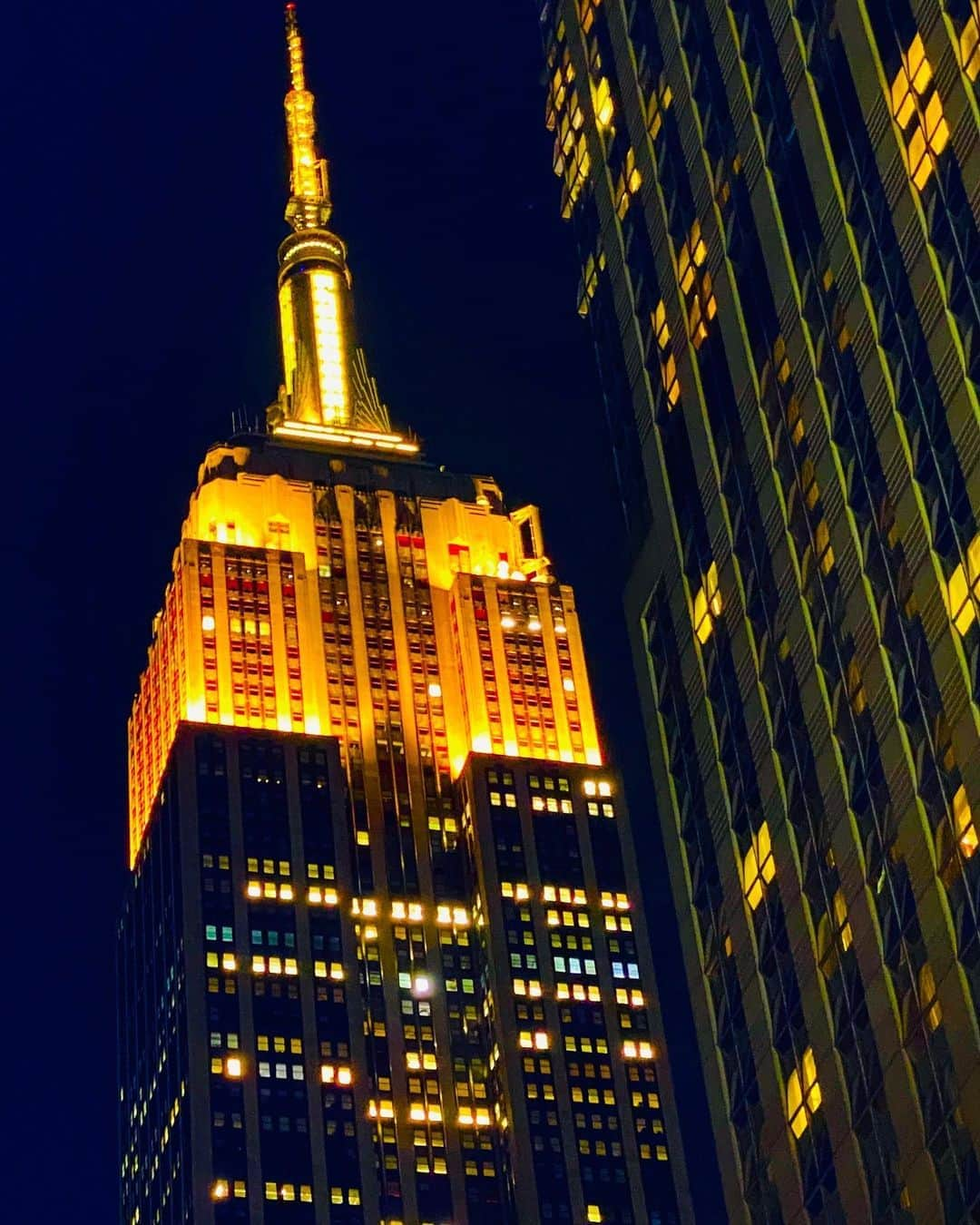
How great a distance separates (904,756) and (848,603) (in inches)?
263

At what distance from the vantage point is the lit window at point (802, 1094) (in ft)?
293

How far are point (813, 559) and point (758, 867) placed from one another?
35.6 feet

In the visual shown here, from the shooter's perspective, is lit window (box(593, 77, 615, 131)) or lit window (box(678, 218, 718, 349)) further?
lit window (box(593, 77, 615, 131))

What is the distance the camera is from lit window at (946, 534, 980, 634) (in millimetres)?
80625

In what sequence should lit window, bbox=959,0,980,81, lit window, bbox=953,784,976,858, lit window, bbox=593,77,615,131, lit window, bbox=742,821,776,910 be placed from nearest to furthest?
lit window, bbox=953,784,976,858 < lit window, bbox=959,0,980,81 < lit window, bbox=742,821,776,910 < lit window, bbox=593,77,615,131

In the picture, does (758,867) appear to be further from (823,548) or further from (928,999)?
(928,999)

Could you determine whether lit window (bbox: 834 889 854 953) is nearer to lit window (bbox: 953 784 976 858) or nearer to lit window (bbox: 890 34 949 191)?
lit window (bbox: 953 784 976 858)

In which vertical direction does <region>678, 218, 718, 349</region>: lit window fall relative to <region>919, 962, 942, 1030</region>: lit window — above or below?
above

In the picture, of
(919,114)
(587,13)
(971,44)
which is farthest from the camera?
(587,13)

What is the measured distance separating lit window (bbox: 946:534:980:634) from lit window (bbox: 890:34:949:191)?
1225cm

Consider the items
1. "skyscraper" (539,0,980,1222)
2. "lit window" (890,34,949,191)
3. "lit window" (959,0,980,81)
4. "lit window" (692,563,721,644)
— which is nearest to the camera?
→ "lit window" (959,0,980,81)

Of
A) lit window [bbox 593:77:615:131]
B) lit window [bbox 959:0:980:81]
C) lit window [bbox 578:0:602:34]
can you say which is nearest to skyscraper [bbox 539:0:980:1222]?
lit window [bbox 959:0:980:81]

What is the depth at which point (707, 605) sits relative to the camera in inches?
4026

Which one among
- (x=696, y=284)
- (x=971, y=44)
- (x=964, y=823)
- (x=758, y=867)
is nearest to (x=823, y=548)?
(x=758, y=867)
